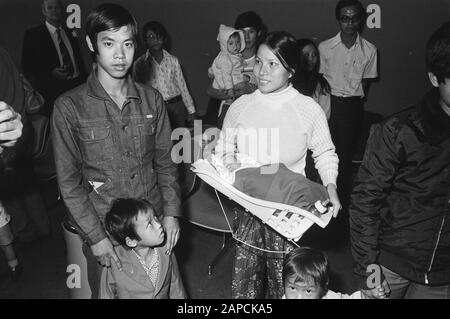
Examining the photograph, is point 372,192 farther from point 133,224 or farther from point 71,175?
point 71,175

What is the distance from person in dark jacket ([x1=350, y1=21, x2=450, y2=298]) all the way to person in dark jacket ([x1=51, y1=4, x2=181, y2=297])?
831 mm

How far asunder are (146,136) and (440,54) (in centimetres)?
113

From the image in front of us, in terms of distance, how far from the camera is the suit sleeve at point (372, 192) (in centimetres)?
150

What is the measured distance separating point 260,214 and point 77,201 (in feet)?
2.40

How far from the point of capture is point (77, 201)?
5.53ft

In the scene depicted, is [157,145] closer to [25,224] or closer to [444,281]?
[444,281]

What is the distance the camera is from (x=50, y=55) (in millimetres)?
3885

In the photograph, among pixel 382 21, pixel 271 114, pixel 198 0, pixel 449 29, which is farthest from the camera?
pixel 198 0

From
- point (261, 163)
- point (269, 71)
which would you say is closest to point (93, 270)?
point (261, 163)

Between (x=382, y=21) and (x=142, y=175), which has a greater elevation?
(x=382, y=21)

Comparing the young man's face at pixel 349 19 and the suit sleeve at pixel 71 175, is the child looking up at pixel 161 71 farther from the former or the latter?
the suit sleeve at pixel 71 175

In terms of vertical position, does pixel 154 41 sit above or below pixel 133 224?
above

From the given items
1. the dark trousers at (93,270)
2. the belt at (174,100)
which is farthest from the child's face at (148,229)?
the belt at (174,100)
